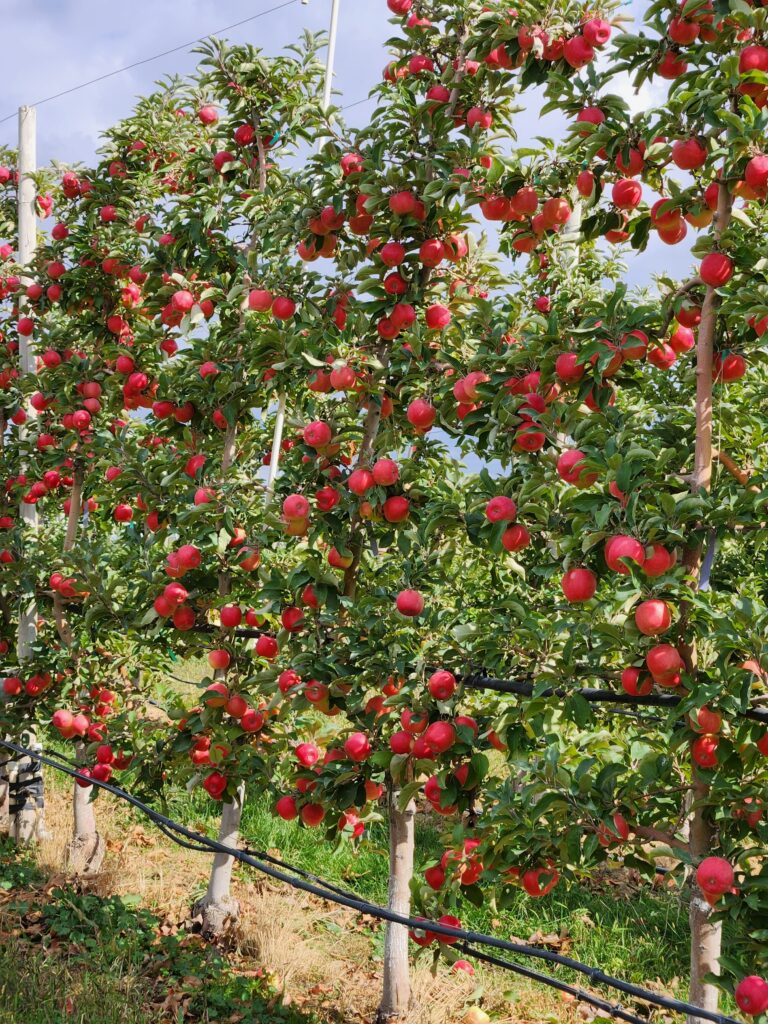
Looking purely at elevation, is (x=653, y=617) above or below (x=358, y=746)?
above

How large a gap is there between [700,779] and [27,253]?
5790 millimetres

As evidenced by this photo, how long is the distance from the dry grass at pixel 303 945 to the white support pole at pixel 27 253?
0.23m

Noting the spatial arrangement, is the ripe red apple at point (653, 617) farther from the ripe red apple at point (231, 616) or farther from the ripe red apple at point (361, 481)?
the ripe red apple at point (231, 616)

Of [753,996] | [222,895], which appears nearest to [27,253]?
[222,895]

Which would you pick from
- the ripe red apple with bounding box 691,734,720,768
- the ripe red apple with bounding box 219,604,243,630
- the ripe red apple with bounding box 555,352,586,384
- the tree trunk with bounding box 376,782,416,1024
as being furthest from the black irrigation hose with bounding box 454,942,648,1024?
the ripe red apple with bounding box 219,604,243,630

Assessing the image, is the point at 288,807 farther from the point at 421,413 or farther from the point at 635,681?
the point at 635,681

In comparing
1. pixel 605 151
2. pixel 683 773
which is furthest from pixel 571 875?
pixel 605 151

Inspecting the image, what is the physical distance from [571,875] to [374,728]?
3.19 feet

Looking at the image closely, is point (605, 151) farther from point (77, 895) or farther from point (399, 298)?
point (77, 895)

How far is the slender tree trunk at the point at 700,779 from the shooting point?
2469 millimetres

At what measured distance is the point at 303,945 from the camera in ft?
15.8

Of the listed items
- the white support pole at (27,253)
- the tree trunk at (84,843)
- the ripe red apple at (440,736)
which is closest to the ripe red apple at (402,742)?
the ripe red apple at (440,736)

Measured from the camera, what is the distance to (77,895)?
541 cm

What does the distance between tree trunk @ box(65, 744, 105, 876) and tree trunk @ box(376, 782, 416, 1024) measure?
258cm
